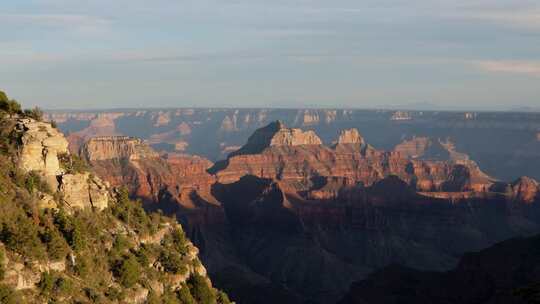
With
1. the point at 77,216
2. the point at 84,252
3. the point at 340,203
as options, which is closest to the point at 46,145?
the point at 77,216

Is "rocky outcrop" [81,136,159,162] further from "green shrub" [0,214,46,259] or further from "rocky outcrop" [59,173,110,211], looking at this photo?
"green shrub" [0,214,46,259]

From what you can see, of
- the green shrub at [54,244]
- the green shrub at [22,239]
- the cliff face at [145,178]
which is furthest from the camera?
the cliff face at [145,178]

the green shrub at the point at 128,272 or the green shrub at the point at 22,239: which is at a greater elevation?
the green shrub at the point at 22,239

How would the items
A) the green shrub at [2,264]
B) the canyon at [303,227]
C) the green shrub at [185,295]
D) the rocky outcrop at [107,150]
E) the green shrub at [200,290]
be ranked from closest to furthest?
the green shrub at [2,264]
the green shrub at [185,295]
the green shrub at [200,290]
the canyon at [303,227]
the rocky outcrop at [107,150]

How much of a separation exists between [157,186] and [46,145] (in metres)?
133

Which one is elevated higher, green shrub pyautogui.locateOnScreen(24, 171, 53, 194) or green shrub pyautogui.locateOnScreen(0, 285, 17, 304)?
green shrub pyautogui.locateOnScreen(24, 171, 53, 194)

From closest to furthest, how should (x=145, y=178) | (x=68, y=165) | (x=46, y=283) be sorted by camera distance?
(x=46, y=283), (x=68, y=165), (x=145, y=178)

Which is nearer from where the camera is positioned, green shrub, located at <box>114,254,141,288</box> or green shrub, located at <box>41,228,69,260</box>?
green shrub, located at <box>41,228,69,260</box>

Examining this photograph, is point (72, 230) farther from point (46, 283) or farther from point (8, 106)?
point (8, 106)

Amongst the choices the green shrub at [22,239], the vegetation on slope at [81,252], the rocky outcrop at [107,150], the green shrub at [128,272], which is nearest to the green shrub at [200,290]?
the vegetation on slope at [81,252]

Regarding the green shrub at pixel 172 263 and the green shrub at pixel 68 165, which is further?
the green shrub at pixel 172 263

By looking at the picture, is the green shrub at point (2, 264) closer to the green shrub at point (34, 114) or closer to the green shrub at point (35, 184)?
the green shrub at point (35, 184)

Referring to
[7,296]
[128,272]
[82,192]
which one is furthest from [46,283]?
[82,192]

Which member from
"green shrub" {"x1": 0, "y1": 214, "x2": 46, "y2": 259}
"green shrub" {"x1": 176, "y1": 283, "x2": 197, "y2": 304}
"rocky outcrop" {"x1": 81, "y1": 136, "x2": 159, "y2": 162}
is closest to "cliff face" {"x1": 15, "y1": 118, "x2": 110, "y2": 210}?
"green shrub" {"x1": 0, "y1": 214, "x2": 46, "y2": 259}
